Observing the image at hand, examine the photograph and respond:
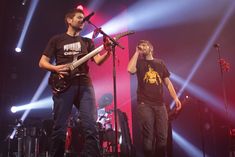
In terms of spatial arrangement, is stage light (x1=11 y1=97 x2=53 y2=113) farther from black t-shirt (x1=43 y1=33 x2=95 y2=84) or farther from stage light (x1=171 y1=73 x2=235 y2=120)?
black t-shirt (x1=43 y1=33 x2=95 y2=84)

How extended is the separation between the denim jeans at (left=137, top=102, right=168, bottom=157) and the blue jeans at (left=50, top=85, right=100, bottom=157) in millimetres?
1040

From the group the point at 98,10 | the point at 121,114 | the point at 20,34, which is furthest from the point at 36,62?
the point at 121,114

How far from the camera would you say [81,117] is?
296 cm

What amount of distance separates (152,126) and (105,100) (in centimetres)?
258

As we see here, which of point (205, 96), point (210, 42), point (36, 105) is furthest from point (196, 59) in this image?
point (36, 105)

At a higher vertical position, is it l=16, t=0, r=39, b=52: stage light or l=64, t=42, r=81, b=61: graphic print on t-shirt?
l=16, t=0, r=39, b=52: stage light

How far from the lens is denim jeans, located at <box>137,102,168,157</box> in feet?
12.5

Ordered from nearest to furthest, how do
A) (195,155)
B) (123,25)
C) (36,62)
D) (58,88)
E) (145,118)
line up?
(58,88), (145,118), (195,155), (123,25), (36,62)

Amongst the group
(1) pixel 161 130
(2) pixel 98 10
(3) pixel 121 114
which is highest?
(2) pixel 98 10

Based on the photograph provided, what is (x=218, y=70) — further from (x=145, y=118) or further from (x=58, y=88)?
(x=58, y=88)

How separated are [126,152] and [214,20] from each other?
3.09m

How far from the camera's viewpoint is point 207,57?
591 cm

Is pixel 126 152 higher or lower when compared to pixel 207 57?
lower

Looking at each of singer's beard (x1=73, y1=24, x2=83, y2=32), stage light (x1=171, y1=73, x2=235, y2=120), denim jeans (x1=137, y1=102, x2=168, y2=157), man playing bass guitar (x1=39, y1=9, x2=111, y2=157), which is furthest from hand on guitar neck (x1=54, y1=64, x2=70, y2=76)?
stage light (x1=171, y1=73, x2=235, y2=120)
